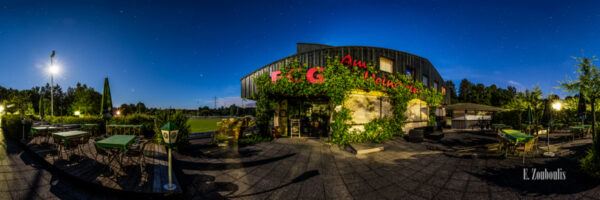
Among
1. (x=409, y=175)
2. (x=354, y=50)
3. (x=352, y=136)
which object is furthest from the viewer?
(x=354, y=50)

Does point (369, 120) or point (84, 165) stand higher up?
point (369, 120)

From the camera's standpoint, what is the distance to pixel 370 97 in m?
9.98

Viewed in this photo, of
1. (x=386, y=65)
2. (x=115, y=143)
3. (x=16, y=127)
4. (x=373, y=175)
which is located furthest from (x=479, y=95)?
(x=16, y=127)

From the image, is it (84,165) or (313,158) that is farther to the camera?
(313,158)

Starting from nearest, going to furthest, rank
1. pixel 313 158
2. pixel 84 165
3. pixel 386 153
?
pixel 84 165, pixel 313 158, pixel 386 153

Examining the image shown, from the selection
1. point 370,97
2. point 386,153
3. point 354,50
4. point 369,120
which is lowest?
point 386,153

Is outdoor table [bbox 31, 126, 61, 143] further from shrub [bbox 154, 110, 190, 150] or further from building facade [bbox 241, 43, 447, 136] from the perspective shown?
building facade [bbox 241, 43, 447, 136]

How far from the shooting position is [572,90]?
9.77 metres

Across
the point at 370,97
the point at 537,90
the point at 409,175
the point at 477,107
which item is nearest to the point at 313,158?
the point at 409,175

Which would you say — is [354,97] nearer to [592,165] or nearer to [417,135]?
[417,135]

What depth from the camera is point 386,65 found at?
34.7 feet

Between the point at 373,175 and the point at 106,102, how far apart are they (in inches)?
585

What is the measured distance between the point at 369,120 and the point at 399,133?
7.43 ft

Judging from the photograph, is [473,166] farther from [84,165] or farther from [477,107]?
[477,107]
